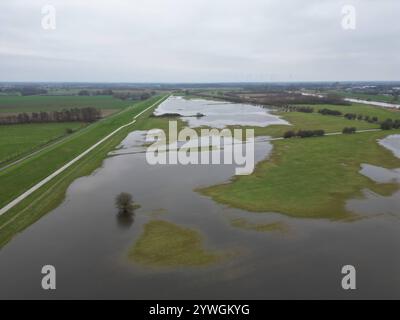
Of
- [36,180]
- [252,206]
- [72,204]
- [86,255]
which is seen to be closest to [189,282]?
[86,255]

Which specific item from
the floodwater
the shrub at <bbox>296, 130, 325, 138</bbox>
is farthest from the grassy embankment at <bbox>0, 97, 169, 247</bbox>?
the shrub at <bbox>296, 130, 325, 138</bbox>

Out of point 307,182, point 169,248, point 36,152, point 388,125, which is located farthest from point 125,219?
point 388,125

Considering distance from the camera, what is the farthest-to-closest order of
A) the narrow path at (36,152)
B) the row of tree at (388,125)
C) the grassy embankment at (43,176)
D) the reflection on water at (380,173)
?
the row of tree at (388,125) < the narrow path at (36,152) < the reflection on water at (380,173) < the grassy embankment at (43,176)

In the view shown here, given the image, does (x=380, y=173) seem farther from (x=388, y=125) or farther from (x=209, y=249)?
(x=388, y=125)

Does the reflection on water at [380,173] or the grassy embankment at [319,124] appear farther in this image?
the grassy embankment at [319,124]

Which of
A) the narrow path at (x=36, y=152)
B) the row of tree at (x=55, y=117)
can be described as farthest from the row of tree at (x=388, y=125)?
the row of tree at (x=55, y=117)

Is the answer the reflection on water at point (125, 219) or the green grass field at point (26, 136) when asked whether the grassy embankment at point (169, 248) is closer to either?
the reflection on water at point (125, 219)
